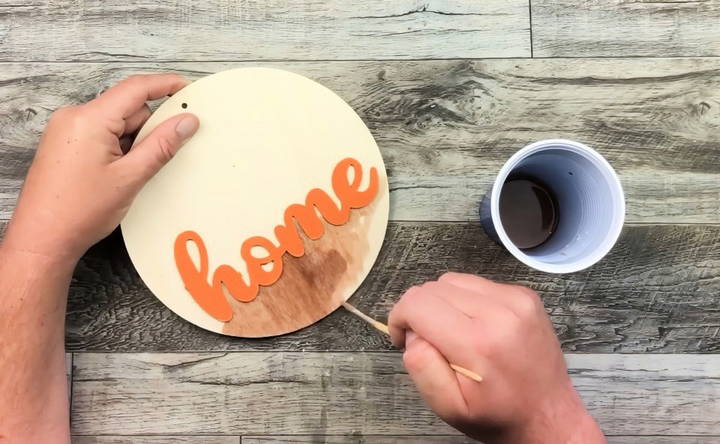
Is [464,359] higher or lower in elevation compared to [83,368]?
higher

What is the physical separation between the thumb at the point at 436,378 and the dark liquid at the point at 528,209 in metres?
0.22

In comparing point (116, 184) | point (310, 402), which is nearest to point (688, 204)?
point (310, 402)

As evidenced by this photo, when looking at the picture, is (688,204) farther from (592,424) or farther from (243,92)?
(243,92)

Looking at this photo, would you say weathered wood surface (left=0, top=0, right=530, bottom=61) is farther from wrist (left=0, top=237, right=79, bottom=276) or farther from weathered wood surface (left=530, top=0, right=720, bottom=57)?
wrist (left=0, top=237, right=79, bottom=276)

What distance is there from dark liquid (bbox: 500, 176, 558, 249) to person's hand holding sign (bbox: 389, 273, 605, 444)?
151mm

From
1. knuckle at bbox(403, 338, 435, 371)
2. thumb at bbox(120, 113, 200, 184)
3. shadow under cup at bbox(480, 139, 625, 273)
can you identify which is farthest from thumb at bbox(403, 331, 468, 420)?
thumb at bbox(120, 113, 200, 184)

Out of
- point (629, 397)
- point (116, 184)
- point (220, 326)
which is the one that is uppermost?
point (116, 184)

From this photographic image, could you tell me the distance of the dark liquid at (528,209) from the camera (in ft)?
1.93

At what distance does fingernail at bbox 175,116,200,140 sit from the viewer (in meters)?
0.59

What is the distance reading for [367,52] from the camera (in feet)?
2.09

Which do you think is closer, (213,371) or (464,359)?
(464,359)

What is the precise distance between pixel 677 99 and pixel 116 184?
589 millimetres

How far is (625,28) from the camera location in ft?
2.11

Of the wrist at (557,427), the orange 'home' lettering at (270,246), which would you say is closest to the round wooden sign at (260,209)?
the orange 'home' lettering at (270,246)
